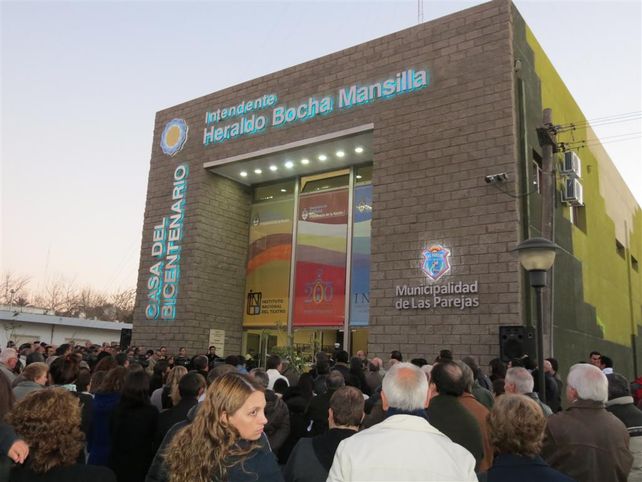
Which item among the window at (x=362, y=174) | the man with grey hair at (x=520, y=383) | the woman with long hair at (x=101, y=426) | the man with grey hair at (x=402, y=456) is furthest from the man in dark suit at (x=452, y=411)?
the window at (x=362, y=174)

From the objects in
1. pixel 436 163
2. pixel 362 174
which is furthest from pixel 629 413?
pixel 362 174

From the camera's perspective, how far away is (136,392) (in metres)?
4.77

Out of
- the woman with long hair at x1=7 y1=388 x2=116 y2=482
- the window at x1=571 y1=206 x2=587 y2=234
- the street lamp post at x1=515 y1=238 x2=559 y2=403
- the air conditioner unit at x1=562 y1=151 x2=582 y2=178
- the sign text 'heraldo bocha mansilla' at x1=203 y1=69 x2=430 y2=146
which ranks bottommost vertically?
the woman with long hair at x1=7 y1=388 x2=116 y2=482

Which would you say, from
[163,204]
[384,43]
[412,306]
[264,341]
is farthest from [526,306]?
[163,204]

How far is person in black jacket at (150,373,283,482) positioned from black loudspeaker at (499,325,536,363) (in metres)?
9.52

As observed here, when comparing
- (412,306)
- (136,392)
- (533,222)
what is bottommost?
(136,392)

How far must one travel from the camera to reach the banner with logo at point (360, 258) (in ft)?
56.3

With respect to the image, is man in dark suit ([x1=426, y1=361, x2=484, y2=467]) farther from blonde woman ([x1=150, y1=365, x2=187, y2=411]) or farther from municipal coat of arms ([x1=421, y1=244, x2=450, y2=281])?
municipal coat of arms ([x1=421, y1=244, x2=450, y2=281])

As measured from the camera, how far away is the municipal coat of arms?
44.9ft

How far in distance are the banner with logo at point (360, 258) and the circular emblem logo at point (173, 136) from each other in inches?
288

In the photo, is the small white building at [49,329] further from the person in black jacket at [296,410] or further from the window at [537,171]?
the person in black jacket at [296,410]

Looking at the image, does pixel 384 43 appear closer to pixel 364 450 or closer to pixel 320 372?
pixel 320 372

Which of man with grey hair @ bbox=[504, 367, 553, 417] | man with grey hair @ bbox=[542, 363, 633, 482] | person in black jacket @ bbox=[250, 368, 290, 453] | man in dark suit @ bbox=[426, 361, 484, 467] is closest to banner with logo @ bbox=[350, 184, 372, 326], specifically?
person in black jacket @ bbox=[250, 368, 290, 453]

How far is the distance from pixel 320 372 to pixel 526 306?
717 centimetres
